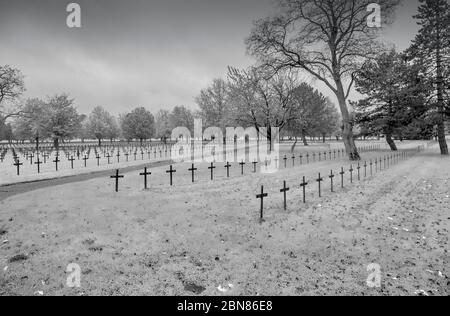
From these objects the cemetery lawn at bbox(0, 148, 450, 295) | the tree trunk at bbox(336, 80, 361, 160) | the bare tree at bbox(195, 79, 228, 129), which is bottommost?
the cemetery lawn at bbox(0, 148, 450, 295)

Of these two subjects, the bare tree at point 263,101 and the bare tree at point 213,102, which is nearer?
the bare tree at point 263,101

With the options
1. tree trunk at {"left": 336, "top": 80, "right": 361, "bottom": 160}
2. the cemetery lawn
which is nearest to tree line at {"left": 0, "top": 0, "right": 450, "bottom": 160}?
tree trunk at {"left": 336, "top": 80, "right": 361, "bottom": 160}

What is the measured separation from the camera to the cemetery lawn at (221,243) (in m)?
4.21

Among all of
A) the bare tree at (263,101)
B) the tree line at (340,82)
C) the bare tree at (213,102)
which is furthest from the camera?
the bare tree at (213,102)

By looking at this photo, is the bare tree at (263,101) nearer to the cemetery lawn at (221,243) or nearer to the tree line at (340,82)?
the tree line at (340,82)

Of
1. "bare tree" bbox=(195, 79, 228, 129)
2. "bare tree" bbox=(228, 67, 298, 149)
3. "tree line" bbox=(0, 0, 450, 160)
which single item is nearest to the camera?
"tree line" bbox=(0, 0, 450, 160)

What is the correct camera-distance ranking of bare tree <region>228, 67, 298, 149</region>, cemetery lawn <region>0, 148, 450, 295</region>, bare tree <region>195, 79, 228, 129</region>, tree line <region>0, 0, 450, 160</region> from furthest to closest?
1. bare tree <region>195, 79, 228, 129</region>
2. bare tree <region>228, 67, 298, 149</region>
3. tree line <region>0, 0, 450, 160</region>
4. cemetery lawn <region>0, 148, 450, 295</region>

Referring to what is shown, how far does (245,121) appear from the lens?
96.3 feet

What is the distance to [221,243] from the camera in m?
5.85

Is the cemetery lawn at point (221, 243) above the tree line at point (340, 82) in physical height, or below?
below

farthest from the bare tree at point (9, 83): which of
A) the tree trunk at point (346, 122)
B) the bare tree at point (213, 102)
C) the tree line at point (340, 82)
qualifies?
the tree trunk at point (346, 122)

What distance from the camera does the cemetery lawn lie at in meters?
4.21

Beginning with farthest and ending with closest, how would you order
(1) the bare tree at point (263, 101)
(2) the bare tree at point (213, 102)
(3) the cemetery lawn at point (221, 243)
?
1. (2) the bare tree at point (213, 102)
2. (1) the bare tree at point (263, 101)
3. (3) the cemetery lawn at point (221, 243)

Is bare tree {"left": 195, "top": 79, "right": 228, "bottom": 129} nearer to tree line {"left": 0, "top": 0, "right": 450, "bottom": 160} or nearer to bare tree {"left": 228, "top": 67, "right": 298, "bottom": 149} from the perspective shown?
tree line {"left": 0, "top": 0, "right": 450, "bottom": 160}
